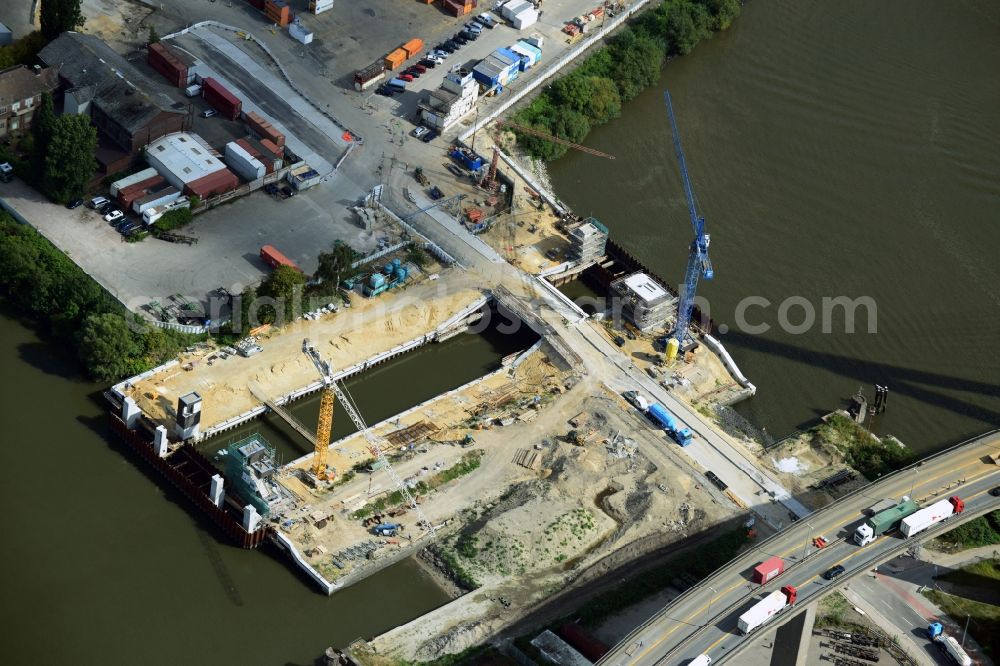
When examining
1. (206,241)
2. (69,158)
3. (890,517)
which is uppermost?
(890,517)

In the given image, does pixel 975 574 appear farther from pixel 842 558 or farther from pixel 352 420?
pixel 352 420

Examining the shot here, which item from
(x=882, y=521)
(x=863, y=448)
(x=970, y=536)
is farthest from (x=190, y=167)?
(x=970, y=536)

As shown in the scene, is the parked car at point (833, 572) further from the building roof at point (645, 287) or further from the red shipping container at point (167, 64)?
the red shipping container at point (167, 64)

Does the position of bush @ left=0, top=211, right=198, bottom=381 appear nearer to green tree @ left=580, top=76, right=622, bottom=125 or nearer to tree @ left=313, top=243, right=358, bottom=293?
tree @ left=313, top=243, right=358, bottom=293

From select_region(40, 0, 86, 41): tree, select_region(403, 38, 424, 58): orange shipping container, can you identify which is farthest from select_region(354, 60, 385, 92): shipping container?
select_region(40, 0, 86, 41): tree

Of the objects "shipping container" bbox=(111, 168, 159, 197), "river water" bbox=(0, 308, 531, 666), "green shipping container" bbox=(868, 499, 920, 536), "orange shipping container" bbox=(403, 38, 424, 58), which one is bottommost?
"river water" bbox=(0, 308, 531, 666)

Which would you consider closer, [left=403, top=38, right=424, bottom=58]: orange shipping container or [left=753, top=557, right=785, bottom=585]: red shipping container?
[left=753, top=557, right=785, bottom=585]: red shipping container
